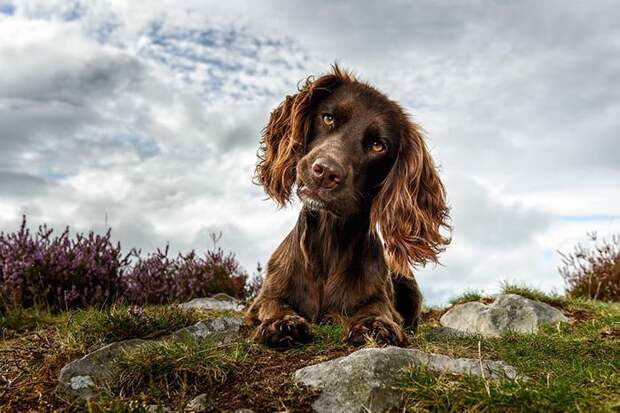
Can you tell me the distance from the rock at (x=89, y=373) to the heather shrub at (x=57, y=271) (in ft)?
12.4

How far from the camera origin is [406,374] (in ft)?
9.87

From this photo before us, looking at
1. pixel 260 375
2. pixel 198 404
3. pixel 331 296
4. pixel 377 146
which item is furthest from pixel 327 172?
pixel 198 404

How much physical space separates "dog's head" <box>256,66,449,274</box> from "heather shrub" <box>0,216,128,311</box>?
3.39 m

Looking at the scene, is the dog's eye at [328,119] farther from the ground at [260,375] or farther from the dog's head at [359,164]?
the ground at [260,375]

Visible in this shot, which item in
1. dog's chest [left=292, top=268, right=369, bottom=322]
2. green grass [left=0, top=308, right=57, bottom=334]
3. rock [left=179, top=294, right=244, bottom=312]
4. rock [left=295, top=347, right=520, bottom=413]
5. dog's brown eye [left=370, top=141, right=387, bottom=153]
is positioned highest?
dog's brown eye [left=370, top=141, right=387, bottom=153]

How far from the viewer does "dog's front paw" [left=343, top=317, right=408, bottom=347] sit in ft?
12.7

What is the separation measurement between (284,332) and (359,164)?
121 cm

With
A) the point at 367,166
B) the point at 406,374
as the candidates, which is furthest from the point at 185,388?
the point at 367,166

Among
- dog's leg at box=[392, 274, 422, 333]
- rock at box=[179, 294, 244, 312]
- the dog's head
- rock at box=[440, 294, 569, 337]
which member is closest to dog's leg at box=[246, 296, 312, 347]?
the dog's head

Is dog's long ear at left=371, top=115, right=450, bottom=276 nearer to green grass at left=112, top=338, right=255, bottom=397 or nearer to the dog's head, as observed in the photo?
the dog's head

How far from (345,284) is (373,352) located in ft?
4.79

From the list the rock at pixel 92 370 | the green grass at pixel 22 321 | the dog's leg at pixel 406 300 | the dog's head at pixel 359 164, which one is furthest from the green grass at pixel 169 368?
the green grass at pixel 22 321

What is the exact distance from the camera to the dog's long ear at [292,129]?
4.94 metres

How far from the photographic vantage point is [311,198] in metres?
4.18
